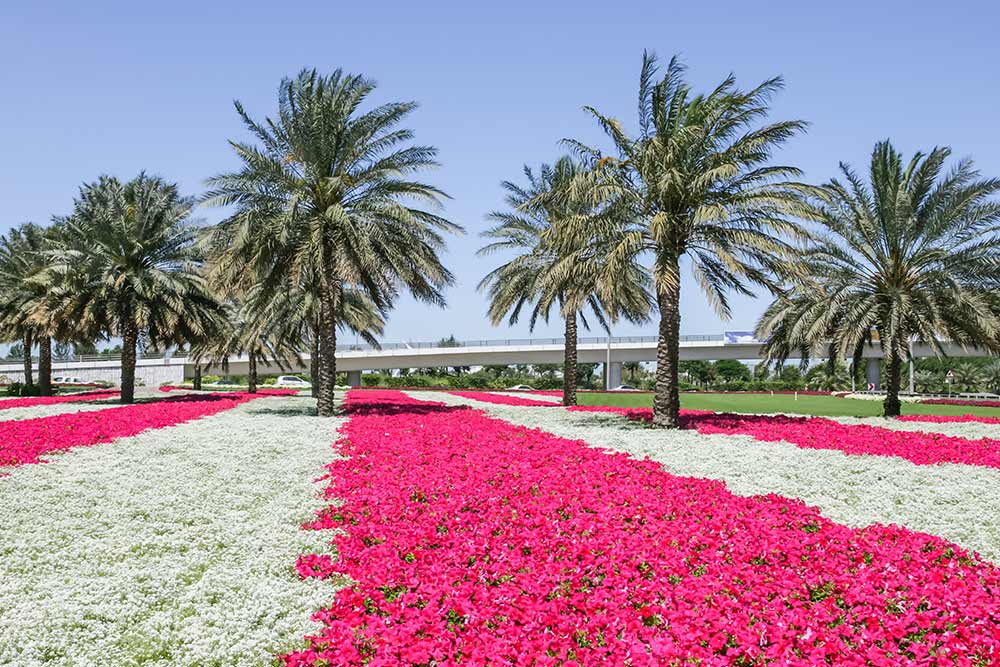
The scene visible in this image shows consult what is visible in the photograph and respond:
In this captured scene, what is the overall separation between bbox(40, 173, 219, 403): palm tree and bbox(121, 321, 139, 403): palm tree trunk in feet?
0.12

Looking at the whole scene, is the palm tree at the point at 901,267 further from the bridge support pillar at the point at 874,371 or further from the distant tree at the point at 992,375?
the distant tree at the point at 992,375

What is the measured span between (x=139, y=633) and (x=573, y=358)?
25106 mm

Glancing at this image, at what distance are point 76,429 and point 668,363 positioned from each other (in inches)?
610

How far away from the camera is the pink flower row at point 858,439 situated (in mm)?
13172

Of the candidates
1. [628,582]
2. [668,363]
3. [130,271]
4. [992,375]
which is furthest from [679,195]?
[992,375]

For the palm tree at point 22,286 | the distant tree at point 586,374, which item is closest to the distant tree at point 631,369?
the distant tree at point 586,374

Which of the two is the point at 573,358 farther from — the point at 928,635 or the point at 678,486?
the point at 928,635

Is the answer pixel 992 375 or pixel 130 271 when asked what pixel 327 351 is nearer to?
pixel 130 271

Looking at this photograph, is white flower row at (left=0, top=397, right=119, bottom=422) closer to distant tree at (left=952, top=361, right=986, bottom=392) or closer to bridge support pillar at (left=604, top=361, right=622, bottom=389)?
bridge support pillar at (left=604, top=361, right=622, bottom=389)

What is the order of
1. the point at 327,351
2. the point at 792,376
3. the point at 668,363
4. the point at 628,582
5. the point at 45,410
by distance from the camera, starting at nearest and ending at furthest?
the point at 628,582, the point at 668,363, the point at 327,351, the point at 45,410, the point at 792,376

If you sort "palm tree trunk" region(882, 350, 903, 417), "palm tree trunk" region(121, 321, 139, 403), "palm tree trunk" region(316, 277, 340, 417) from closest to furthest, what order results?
"palm tree trunk" region(316, 277, 340, 417)
"palm tree trunk" region(882, 350, 903, 417)
"palm tree trunk" region(121, 321, 139, 403)

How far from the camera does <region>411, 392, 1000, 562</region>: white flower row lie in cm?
846

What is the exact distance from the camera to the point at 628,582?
606 centimetres

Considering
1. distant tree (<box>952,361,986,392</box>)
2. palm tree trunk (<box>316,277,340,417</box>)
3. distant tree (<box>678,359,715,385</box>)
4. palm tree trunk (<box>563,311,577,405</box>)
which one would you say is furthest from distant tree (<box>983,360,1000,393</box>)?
palm tree trunk (<box>316,277,340,417</box>)
